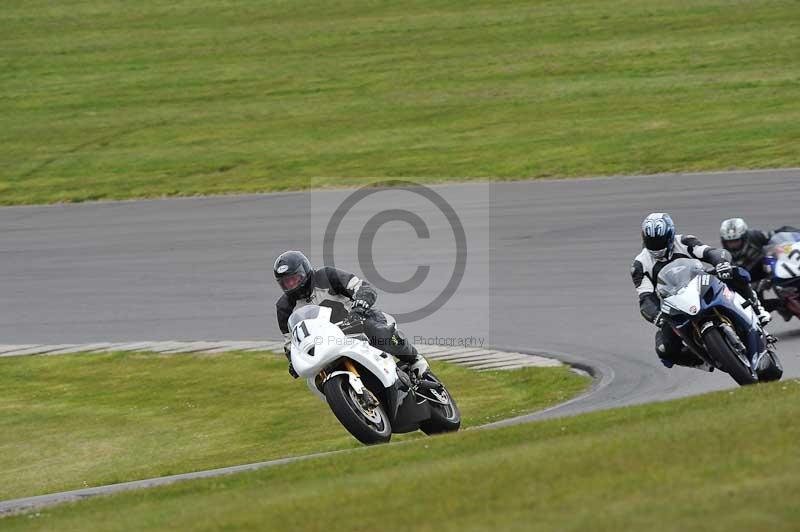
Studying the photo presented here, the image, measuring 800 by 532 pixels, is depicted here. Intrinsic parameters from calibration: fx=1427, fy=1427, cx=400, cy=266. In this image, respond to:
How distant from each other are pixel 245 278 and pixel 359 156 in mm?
13256

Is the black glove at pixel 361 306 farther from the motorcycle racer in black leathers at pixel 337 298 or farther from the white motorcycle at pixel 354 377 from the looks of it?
the white motorcycle at pixel 354 377

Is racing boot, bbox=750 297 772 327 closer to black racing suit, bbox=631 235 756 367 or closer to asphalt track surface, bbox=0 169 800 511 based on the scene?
black racing suit, bbox=631 235 756 367

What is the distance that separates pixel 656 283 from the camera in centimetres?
1181

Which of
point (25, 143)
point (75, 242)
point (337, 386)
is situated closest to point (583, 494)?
point (337, 386)

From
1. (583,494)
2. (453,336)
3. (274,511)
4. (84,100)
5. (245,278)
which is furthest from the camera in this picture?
(84,100)

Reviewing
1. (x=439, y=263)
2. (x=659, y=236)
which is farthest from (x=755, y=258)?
(x=439, y=263)

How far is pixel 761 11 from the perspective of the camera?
46.5 meters

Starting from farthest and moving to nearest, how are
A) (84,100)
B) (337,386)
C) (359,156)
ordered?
(84,100)
(359,156)
(337,386)

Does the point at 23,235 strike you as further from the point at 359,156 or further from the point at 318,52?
the point at 318,52

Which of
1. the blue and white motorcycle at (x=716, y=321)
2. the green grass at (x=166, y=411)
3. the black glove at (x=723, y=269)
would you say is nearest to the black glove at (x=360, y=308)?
the green grass at (x=166, y=411)

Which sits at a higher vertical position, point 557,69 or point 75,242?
point 557,69

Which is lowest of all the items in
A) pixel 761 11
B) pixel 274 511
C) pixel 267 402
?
pixel 267 402

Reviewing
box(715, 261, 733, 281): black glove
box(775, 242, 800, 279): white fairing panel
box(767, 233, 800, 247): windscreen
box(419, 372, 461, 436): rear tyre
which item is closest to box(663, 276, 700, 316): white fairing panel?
box(715, 261, 733, 281): black glove

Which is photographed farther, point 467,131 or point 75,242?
point 467,131
